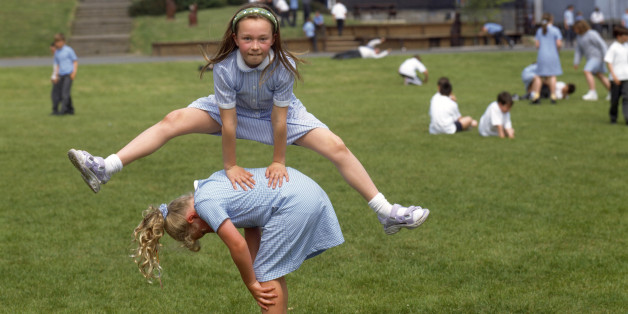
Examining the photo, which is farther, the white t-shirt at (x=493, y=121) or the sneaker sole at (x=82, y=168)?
the white t-shirt at (x=493, y=121)

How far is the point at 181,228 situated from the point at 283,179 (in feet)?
2.23

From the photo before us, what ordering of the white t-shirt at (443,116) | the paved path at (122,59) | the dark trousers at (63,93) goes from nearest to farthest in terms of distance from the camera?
the white t-shirt at (443,116), the dark trousers at (63,93), the paved path at (122,59)

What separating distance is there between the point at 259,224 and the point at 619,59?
1368 cm

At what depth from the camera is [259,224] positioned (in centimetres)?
473

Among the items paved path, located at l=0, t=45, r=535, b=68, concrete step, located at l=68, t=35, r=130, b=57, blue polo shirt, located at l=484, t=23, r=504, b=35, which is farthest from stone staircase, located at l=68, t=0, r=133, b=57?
blue polo shirt, located at l=484, t=23, r=504, b=35

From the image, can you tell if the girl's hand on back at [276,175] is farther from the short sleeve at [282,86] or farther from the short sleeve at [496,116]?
the short sleeve at [496,116]

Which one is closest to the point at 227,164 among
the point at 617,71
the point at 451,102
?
the point at 451,102

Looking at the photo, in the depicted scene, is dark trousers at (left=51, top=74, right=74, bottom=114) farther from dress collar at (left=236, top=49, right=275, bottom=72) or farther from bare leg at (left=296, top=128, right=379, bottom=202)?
dress collar at (left=236, top=49, right=275, bottom=72)

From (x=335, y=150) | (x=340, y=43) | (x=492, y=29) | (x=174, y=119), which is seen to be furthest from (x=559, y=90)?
(x=174, y=119)

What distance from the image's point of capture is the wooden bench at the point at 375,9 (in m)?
47.4

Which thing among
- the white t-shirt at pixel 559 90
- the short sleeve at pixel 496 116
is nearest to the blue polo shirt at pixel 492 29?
the white t-shirt at pixel 559 90

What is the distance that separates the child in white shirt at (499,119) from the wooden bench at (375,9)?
106 ft

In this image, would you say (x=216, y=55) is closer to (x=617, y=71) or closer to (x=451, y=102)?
(x=451, y=102)

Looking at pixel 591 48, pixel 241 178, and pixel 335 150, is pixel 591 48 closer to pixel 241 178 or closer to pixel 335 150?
pixel 335 150
